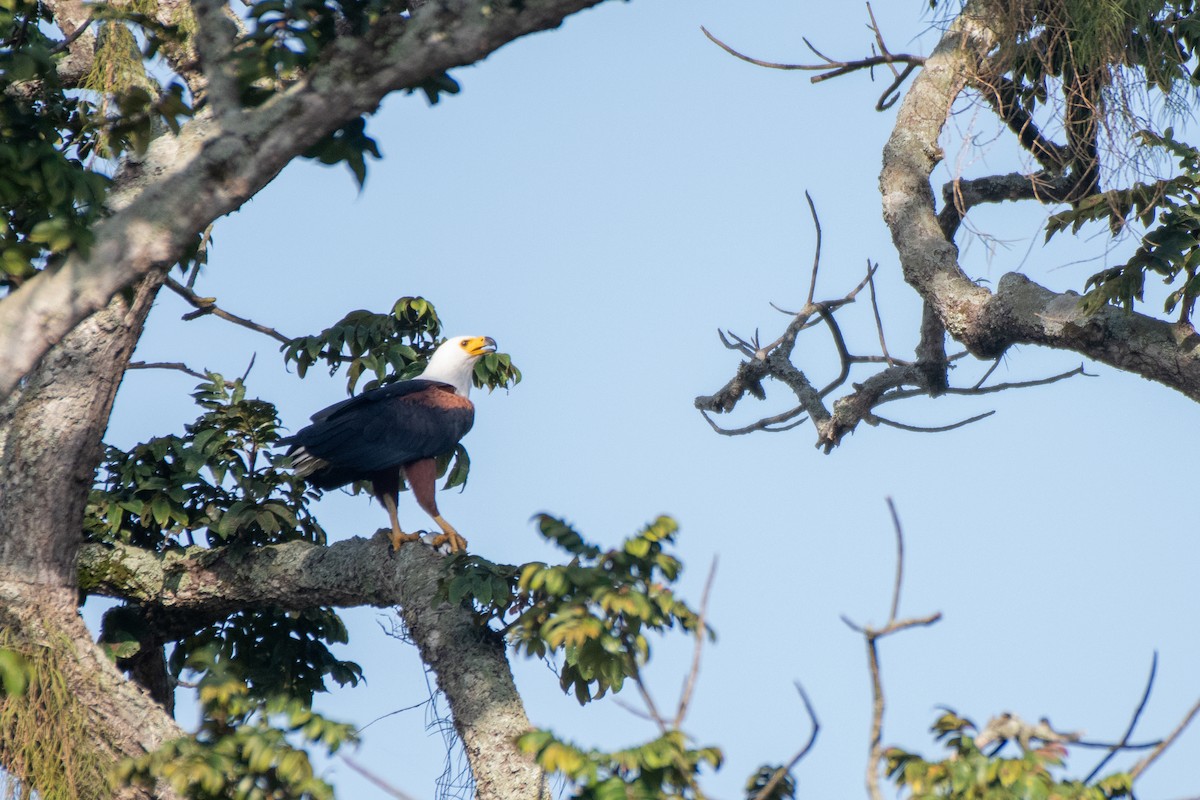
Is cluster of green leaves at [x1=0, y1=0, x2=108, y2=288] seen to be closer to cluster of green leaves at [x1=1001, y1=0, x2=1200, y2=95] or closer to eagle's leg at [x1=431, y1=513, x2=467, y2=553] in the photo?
eagle's leg at [x1=431, y1=513, x2=467, y2=553]

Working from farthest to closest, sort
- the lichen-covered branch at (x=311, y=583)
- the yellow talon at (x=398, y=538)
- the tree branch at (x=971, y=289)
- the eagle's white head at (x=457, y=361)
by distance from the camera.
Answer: the eagle's white head at (x=457, y=361), the yellow talon at (x=398, y=538), the lichen-covered branch at (x=311, y=583), the tree branch at (x=971, y=289)

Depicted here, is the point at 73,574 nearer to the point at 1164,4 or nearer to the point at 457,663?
the point at 457,663

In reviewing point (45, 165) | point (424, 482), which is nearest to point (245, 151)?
point (45, 165)

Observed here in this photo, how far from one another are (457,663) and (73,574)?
1381mm

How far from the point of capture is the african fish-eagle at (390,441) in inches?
229

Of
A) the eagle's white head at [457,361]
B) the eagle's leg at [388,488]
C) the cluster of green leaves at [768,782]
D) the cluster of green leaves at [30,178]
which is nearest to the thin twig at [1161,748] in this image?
the cluster of green leaves at [768,782]

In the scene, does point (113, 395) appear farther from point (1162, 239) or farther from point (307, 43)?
point (1162, 239)

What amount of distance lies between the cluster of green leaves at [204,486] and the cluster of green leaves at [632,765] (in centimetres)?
315

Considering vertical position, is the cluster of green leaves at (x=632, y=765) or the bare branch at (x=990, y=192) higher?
the bare branch at (x=990, y=192)

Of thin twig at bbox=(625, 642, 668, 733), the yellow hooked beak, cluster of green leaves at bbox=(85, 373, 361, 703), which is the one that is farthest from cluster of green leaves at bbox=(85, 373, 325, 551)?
thin twig at bbox=(625, 642, 668, 733)

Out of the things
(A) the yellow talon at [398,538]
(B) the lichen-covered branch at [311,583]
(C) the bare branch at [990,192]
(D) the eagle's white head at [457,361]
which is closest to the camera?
(B) the lichen-covered branch at [311,583]

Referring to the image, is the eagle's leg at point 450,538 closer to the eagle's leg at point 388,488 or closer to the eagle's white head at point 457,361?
the eagle's leg at point 388,488

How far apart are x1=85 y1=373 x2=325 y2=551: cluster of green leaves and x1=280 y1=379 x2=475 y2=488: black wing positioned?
209 mm

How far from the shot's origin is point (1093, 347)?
13.0 ft
